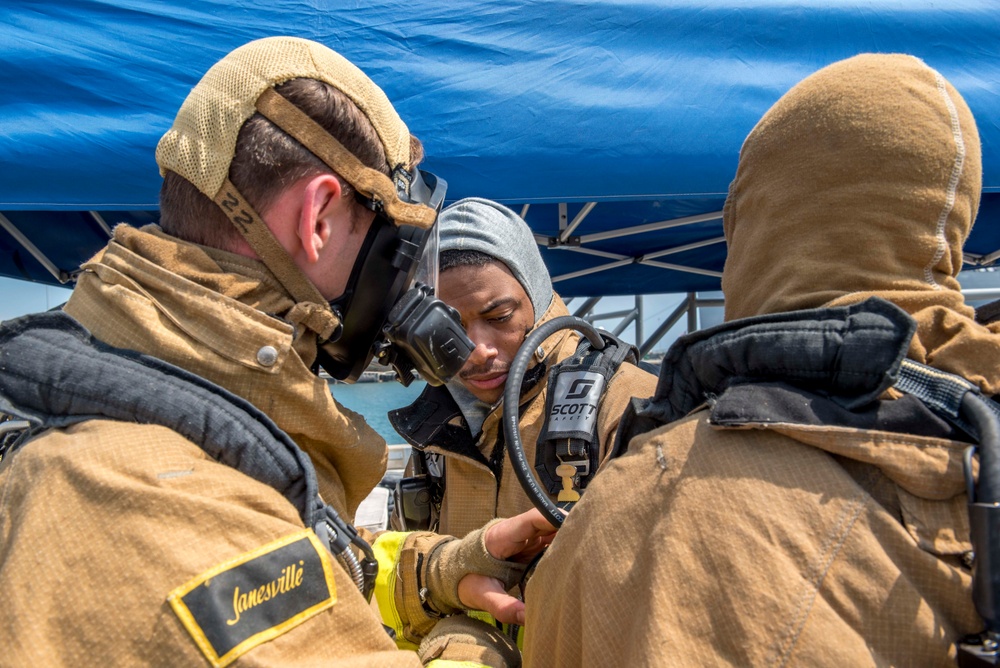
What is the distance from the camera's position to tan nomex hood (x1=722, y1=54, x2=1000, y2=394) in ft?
3.38

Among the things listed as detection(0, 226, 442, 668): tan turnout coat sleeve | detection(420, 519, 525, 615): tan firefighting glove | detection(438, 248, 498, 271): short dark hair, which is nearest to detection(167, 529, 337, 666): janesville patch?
detection(0, 226, 442, 668): tan turnout coat sleeve

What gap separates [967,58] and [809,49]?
2.63 ft

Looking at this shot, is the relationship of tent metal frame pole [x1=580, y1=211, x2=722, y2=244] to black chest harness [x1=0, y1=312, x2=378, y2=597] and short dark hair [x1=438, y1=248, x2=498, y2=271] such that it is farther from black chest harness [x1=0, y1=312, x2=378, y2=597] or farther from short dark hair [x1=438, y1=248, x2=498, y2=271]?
black chest harness [x1=0, y1=312, x2=378, y2=597]

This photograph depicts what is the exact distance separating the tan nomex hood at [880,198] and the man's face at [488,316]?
47.1 inches

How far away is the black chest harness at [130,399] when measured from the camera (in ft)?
3.33

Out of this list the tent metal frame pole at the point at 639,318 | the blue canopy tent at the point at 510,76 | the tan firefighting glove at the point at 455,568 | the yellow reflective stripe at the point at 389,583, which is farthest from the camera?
the tent metal frame pole at the point at 639,318

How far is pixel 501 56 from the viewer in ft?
12.1

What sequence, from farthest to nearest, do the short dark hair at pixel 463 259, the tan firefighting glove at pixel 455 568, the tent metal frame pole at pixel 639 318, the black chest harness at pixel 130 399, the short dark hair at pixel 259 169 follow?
the tent metal frame pole at pixel 639 318, the short dark hair at pixel 463 259, the tan firefighting glove at pixel 455 568, the short dark hair at pixel 259 169, the black chest harness at pixel 130 399

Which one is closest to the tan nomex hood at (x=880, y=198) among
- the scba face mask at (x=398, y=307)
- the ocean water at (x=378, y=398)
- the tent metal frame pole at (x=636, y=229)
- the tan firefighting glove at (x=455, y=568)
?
the scba face mask at (x=398, y=307)

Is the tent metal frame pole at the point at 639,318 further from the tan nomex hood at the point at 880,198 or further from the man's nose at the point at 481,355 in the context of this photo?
the tan nomex hood at the point at 880,198

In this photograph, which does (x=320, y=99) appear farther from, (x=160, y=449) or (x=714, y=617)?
(x=714, y=617)

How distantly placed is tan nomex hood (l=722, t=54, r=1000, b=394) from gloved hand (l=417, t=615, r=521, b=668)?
94 cm

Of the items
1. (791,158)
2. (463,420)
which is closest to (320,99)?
(791,158)

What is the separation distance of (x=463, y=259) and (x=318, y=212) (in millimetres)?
1050
